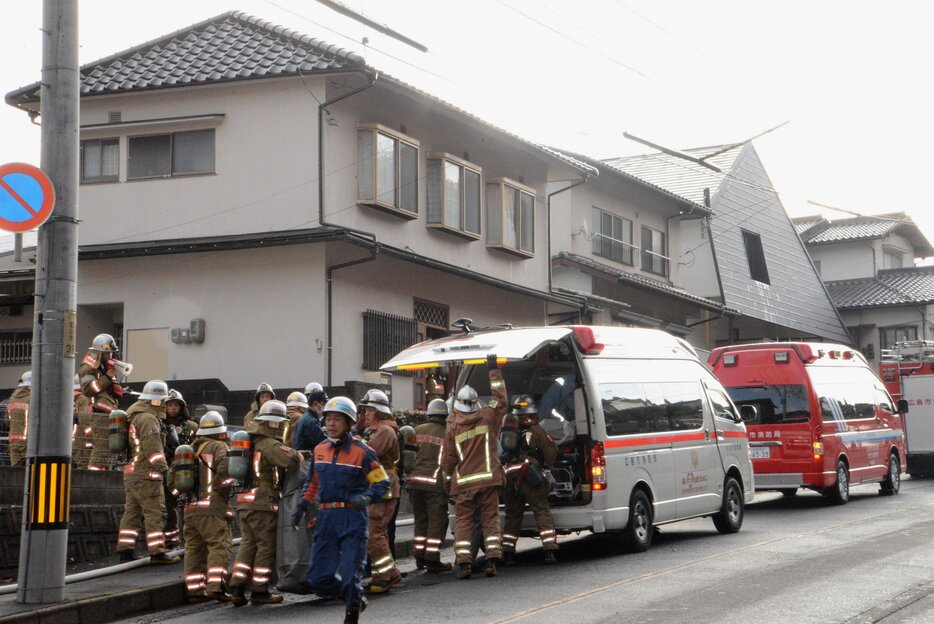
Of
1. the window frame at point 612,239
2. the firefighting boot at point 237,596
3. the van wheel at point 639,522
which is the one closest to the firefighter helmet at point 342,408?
the firefighting boot at point 237,596

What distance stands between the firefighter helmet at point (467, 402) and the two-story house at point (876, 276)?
3635cm

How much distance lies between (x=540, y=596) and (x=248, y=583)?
2.75 metres

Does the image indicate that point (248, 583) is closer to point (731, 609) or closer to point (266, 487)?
point (266, 487)

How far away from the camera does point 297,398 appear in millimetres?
13469

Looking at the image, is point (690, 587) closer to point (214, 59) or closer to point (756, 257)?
point (214, 59)

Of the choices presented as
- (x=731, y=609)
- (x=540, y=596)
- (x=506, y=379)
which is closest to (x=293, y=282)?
(x=506, y=379)

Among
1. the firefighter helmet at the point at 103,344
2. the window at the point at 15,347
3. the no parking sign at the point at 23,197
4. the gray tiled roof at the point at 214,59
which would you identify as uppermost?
the gray tiled roof at the point at 214,59

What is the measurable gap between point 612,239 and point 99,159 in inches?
579

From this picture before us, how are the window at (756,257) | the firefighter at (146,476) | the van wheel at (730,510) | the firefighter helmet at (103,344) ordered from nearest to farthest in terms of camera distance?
the firefighter at (146,476) < the firefighter helmet at (103,344) < the van wheel at (730,510) < the window at (756,257)

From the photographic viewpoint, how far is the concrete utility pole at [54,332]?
10820 millimetres

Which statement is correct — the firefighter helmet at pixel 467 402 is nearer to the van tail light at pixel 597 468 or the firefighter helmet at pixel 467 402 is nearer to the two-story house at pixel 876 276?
the van tail light at pixel 597 468

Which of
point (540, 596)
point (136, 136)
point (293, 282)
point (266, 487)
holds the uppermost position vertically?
point (136, 136)

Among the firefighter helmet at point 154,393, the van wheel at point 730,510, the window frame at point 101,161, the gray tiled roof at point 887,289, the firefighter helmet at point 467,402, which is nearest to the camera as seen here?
the firefighter helmet at point 467,402

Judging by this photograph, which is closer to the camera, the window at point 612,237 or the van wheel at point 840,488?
the van wheel at point 840,488
